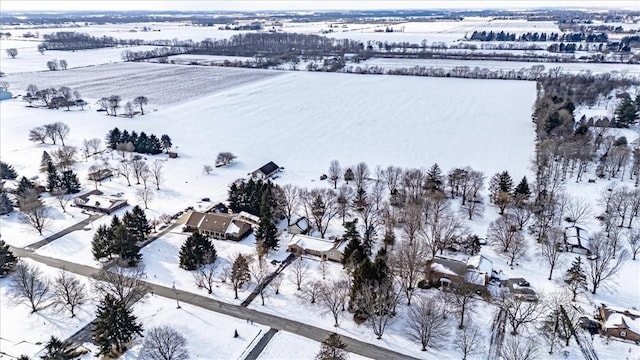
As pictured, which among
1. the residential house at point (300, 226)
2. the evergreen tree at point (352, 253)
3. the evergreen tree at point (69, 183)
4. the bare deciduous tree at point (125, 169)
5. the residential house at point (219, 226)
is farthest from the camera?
the bare deciduous tree at point (125, 169)

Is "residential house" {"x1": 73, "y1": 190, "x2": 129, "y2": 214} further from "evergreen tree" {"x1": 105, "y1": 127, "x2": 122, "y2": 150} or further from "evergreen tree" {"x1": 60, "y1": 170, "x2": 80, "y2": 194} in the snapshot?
"evergreen tree" {"x1": 105, "y1": 127, "x2": 122, "y2": 150}

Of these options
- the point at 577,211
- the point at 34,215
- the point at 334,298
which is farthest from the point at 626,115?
the point at 34,215

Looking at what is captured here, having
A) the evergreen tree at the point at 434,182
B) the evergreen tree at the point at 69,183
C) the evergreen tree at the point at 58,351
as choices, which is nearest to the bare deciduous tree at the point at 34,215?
the evergreen tree at the point at 69,183

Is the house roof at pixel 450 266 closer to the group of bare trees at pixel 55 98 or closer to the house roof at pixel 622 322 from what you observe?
the house roof at pixel 622 322

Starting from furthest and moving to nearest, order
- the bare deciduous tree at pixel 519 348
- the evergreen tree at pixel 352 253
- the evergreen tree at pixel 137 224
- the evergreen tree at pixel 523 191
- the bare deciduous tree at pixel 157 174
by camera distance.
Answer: the bare deciduous tree at pixel 157 174, the evergreen tree at pixel 523 191, the evergreen tree at pixel 137 224, the evergreen tree at pixel 352 253, the bare deciduous tree at pixel 519 348

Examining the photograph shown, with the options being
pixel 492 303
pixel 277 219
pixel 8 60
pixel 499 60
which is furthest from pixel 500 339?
pixel 8 60

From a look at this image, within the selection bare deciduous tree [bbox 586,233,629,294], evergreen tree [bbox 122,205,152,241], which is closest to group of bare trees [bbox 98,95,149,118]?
evergreen tree [bbox 122,205,152,241]

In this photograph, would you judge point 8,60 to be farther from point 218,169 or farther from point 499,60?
point 499,60
